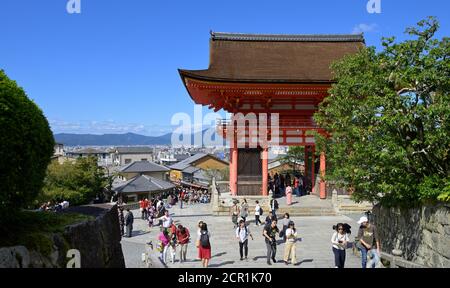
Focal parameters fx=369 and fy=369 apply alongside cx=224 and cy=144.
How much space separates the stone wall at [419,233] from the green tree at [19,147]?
8.26m

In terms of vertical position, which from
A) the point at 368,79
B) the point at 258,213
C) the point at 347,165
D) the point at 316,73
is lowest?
the point at 258,213

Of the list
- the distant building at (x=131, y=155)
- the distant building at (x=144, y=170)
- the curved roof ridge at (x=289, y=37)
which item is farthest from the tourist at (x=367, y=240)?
the distant building at (x=131, y=155)

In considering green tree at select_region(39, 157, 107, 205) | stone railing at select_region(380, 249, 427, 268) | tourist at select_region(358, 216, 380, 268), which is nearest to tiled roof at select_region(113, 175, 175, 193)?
green tree at select_region(39, 157, 107, 205)

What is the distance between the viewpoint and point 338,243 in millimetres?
8875

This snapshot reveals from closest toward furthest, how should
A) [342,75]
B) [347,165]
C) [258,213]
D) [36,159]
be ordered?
[36,159] < [347,165] < [342,75] < [258,213]

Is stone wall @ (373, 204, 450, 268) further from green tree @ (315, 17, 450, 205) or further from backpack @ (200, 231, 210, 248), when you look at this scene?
backpack @ (200, 231, 210, 248)

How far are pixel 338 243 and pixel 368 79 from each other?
4670mm

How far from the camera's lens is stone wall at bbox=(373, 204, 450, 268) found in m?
8.42

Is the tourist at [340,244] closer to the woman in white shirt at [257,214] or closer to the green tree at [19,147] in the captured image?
the green tree at [19,147]

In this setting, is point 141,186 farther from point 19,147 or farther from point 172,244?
point 19,147

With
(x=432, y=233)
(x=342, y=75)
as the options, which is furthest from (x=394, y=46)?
Answer: (x=432, y=233)

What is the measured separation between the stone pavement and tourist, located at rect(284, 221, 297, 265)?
21cm

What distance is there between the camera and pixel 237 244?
14.1m
